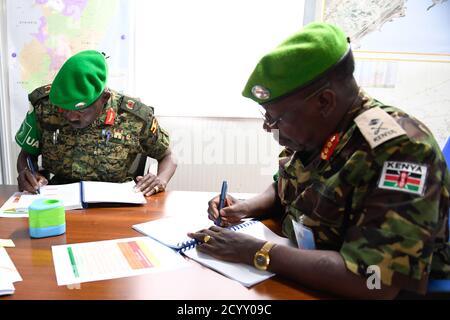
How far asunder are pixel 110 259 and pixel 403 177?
750 millimetres

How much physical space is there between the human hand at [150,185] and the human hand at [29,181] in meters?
0.42

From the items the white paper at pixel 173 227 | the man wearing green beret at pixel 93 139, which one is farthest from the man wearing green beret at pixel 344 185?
the man wearing green beret at pixel 93 139

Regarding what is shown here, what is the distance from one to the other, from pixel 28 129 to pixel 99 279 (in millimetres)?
1234

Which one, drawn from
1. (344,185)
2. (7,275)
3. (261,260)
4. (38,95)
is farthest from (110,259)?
(38,95)

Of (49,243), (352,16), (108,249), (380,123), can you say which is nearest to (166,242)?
(108,249)

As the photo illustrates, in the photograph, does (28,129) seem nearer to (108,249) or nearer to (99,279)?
(108,249)

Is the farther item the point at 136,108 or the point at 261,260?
the point at 136,108

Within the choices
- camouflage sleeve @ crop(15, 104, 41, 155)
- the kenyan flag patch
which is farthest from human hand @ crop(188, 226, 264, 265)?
camouflage sleeve @ crop(15, 104, 41, 155)

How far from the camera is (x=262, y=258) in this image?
0.93 m

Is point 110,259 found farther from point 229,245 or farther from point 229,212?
point 229,212

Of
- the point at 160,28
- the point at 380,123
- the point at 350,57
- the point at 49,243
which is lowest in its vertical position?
the point at 49,243

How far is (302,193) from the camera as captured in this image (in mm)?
1018

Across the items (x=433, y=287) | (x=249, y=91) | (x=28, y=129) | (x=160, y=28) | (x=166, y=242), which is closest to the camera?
(x=433, y=287)

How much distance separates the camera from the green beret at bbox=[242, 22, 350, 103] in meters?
0.87
